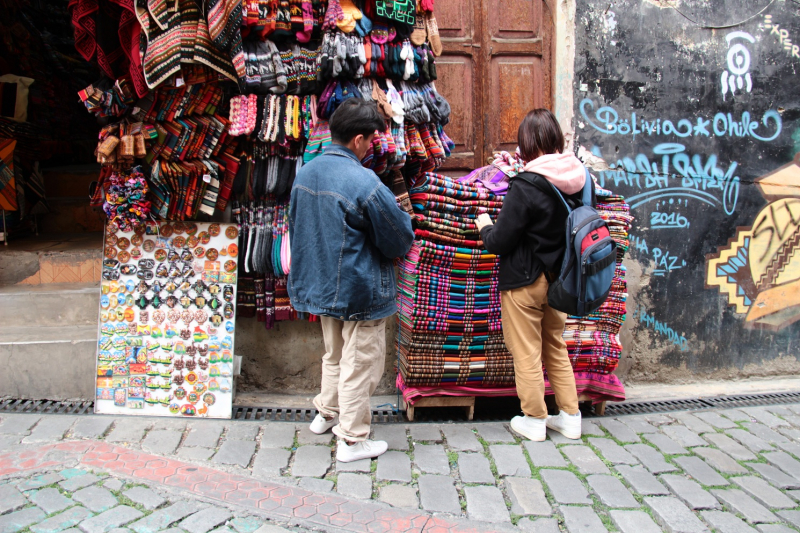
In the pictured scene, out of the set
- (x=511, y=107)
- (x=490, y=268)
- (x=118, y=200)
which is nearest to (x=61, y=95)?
(x=118, y=200)

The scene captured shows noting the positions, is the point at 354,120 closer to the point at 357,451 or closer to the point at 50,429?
the point at 357,451

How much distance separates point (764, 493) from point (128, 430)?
3.36 metres

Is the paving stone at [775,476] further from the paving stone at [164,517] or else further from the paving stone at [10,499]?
the paving stone at [10,499]

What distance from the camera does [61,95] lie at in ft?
20.8

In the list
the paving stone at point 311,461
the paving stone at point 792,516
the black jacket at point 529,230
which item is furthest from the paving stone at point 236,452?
the paving stone at point 792,516

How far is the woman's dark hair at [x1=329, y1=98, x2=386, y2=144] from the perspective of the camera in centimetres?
296

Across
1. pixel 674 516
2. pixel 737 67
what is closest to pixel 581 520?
pixel 674 516

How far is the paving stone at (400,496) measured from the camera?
2802 mm

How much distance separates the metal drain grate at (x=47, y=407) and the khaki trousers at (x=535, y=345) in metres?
2.54

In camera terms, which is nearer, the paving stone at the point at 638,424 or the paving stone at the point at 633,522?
the paving stone at the point at 633,522

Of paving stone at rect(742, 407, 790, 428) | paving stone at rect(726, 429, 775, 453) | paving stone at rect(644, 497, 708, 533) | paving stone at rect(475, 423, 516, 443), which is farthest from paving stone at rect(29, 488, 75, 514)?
paving stone at rect(742, 407, 790, 428)

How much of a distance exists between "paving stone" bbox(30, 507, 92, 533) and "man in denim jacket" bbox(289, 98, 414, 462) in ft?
3.88

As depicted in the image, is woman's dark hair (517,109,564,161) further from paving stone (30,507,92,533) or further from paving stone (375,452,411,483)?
paving stone (30,507,92,533)

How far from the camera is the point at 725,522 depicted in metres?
2.76
